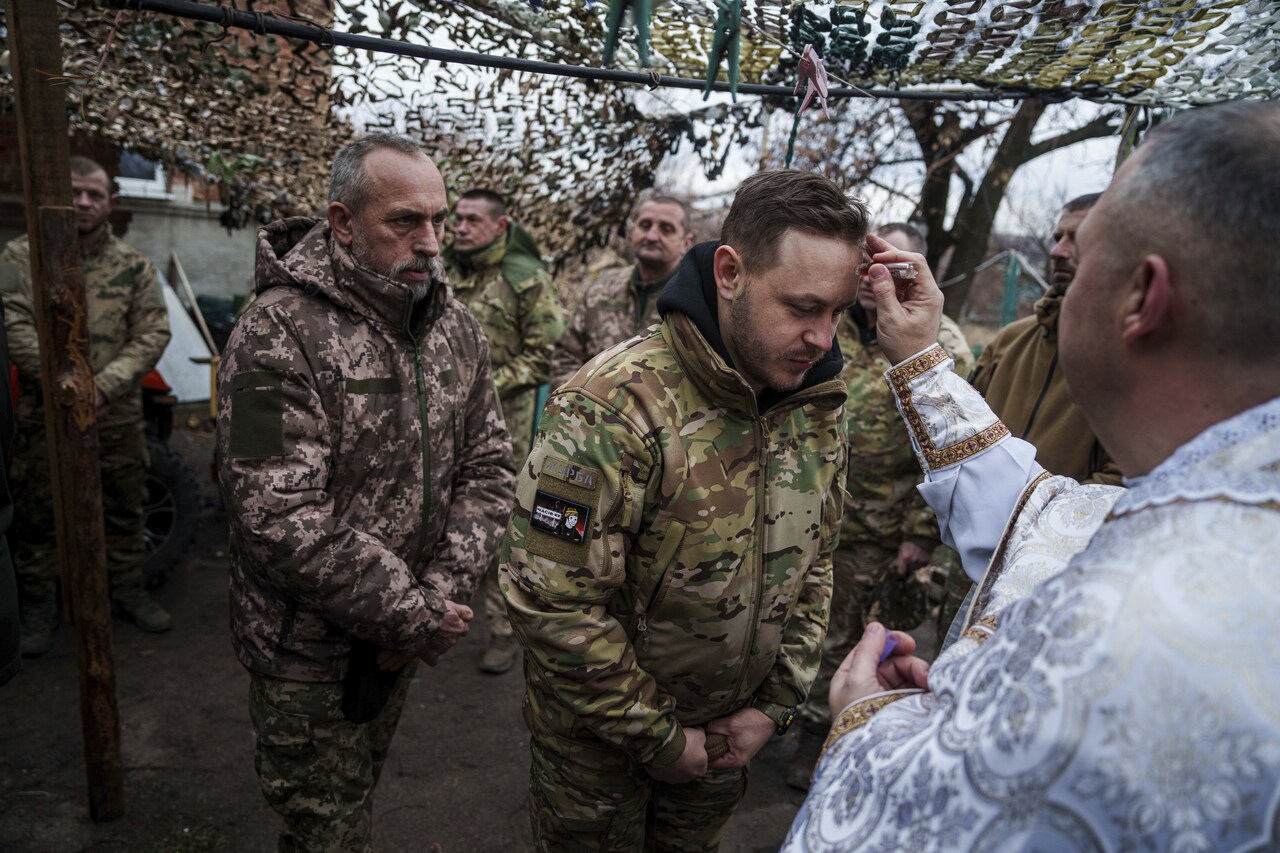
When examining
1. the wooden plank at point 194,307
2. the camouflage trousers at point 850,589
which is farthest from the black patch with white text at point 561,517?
the wooden plank at point 194,307

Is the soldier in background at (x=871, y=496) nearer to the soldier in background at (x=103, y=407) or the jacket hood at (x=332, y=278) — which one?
the jacket hood at (x=332, y=278)

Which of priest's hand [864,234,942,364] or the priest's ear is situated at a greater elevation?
the priest's ear

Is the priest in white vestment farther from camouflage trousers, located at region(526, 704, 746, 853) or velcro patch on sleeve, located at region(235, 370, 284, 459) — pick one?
velcro patch on sleeve, located at region(235, 370, 284, 459)

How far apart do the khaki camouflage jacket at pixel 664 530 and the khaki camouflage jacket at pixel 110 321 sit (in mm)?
3627

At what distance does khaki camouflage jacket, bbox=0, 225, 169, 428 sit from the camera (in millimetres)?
4441

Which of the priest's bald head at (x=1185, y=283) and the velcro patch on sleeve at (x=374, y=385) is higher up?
the priest's bald head at (x=1185, y=283)

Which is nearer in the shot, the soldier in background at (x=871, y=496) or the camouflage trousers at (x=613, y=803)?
the camouflage trousers at (x=613, y=803)

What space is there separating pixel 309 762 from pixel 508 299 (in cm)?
332

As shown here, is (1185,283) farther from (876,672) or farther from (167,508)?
(167,508)

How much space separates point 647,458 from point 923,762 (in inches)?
41.1

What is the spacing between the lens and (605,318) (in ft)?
16.6

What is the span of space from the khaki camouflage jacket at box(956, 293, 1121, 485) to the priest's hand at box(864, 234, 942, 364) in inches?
50.2

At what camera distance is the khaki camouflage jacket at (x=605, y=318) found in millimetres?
5023

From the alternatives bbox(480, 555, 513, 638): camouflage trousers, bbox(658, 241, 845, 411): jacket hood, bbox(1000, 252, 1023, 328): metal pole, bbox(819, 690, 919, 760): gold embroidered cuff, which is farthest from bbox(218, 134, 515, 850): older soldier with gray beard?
bbox(1000, 252, 1023, 328): metal pole
